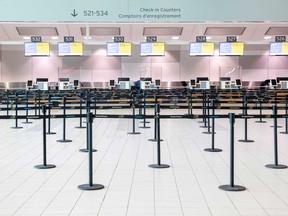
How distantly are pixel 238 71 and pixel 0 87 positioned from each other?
40.9 ft

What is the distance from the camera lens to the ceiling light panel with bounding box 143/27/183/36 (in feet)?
68.6

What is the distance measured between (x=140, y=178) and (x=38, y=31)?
53.9 feet

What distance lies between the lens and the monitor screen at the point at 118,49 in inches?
822

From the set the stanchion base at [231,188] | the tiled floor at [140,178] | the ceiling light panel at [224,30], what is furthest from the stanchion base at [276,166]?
the ceiling light panel at [224,30]

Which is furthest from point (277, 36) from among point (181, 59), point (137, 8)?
point (137, 8)

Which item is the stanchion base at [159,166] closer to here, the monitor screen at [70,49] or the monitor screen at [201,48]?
the monitor screen at [201,48]

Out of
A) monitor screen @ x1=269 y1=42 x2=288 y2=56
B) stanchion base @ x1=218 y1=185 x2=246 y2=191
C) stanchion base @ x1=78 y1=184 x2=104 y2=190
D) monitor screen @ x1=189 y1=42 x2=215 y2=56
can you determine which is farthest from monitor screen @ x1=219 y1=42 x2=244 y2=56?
stanchion base @ x1=78 y1=184 x2=104 y2=190

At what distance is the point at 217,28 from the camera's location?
21031 mm

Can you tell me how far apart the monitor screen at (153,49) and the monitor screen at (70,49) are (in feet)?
9.35

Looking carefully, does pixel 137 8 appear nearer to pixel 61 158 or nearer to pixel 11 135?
pixel 11 135

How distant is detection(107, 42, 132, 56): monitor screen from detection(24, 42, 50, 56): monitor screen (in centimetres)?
286

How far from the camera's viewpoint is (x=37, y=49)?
21.1 metres

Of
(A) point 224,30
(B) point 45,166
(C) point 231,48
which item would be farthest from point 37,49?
(B) point 45,166

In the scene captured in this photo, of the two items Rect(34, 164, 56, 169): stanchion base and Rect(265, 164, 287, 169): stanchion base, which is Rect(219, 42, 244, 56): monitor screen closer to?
Rect(265, 164, 287, 169): stanchion base
